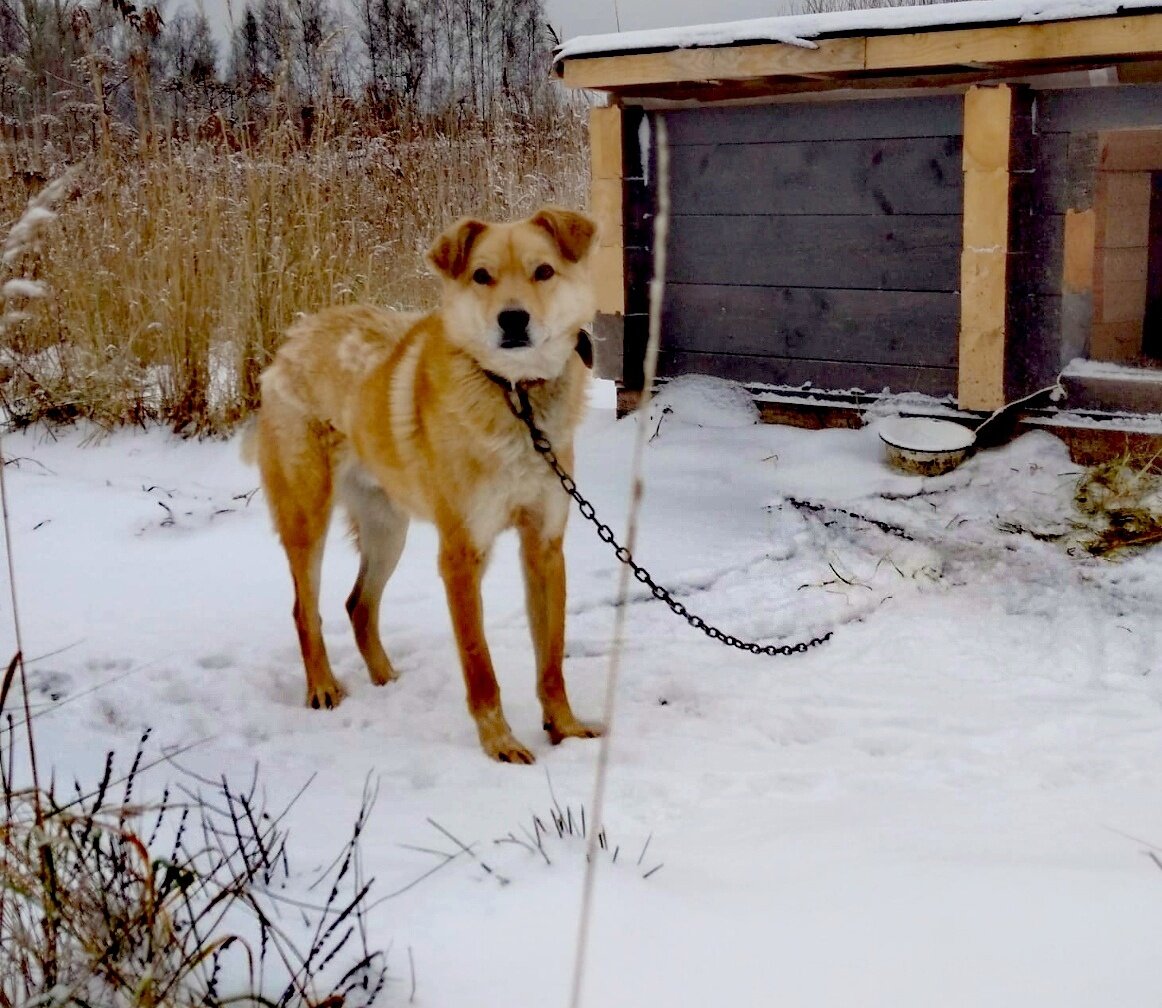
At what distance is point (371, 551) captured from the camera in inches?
162

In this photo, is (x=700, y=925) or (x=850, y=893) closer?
(x=700, y=925)

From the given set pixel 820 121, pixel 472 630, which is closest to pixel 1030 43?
pixel 820 121

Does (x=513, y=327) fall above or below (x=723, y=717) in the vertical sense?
above

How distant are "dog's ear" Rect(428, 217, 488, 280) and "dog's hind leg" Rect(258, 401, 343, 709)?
2.74 ft

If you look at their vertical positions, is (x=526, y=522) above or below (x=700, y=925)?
above

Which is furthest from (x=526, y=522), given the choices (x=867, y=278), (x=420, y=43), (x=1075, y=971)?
(x=420, y=43)

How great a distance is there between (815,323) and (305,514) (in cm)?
351

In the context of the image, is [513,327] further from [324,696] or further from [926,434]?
[926,434]

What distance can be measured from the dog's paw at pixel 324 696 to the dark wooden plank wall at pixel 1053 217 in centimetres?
366

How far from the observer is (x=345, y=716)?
366 cm

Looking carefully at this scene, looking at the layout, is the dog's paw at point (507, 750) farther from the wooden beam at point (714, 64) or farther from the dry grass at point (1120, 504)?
the wooden beam at point (714, 64)

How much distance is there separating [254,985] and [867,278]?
520 centimetres

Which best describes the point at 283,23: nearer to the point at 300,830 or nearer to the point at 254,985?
the point at 300,830

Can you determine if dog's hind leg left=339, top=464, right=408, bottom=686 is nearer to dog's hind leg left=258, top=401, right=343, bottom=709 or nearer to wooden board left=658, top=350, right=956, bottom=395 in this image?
dog's hind leg left=258, top=401, right=343, bottom=709
